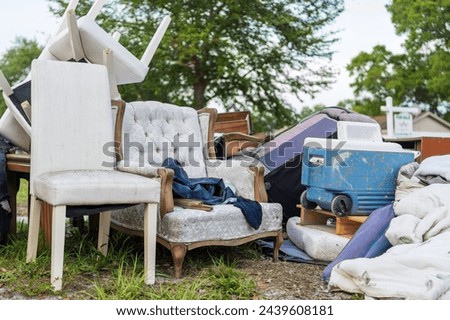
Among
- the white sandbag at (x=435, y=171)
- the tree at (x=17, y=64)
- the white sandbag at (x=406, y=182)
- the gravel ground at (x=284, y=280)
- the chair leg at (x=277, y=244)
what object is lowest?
the gravel ground at (x=284, y=280)

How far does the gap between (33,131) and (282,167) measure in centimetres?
220

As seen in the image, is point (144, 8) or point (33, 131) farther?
point (144, 8)

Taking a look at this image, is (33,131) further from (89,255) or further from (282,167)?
(282,167)

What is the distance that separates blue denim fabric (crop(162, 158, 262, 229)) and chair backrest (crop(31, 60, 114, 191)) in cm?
50

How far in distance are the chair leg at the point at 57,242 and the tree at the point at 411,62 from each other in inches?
817

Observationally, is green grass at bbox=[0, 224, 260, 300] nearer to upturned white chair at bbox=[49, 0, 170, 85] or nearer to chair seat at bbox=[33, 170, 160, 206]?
chair seat at bbox=[33, 170, 160, 206]

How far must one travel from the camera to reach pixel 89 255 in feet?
12.0

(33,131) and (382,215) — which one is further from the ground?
(33,131)

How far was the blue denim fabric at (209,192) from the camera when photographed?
A: 3.64 m

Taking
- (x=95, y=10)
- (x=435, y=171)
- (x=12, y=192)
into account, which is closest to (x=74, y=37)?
(x=95, y=10)

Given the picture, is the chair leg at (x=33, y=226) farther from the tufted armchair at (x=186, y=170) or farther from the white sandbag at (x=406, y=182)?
the white sandbag at (x=406, y=182)

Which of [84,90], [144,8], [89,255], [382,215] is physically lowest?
[89,255]

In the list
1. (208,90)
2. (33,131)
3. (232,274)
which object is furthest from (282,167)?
(208,90)

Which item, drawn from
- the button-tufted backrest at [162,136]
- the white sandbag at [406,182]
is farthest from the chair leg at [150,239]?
the white sandbag at [406,182]
